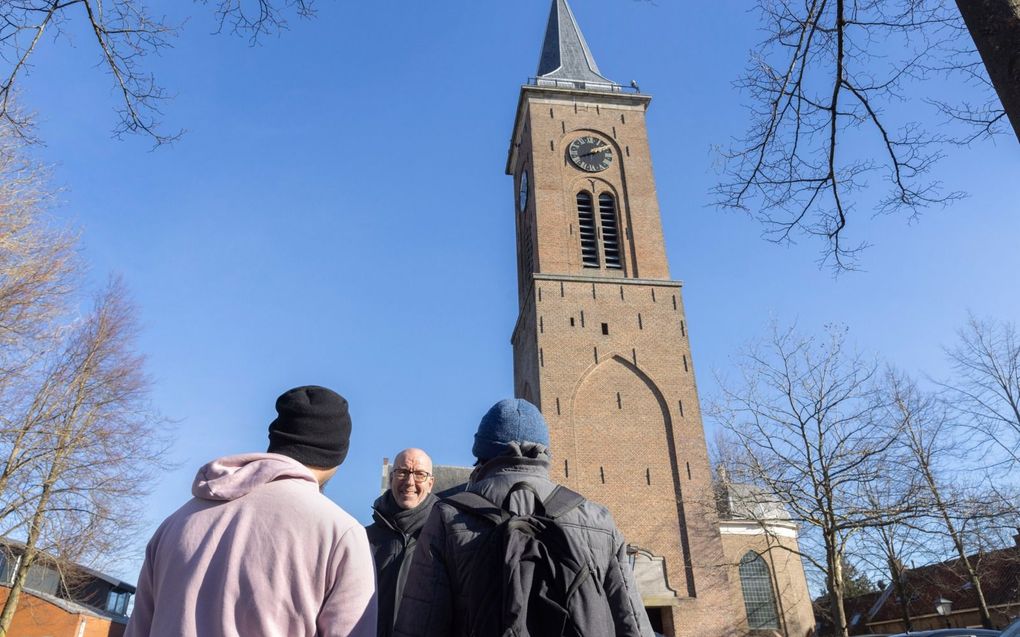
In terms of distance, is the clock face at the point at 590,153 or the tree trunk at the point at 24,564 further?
the clock face at the point at 590,153

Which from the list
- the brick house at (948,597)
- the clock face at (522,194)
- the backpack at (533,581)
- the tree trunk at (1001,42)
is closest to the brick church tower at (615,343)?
the clock face at (522,194)

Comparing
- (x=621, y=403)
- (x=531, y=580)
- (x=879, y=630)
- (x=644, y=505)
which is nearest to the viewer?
(x=531, y=580)

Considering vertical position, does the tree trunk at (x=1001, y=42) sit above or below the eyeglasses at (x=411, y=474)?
above

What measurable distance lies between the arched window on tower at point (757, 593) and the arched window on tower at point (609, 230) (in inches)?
445

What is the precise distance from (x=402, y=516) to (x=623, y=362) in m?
17.4

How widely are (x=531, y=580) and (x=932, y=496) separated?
595 inches

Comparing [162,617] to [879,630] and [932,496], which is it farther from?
[879,630]

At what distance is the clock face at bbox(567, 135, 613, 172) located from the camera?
24531mm

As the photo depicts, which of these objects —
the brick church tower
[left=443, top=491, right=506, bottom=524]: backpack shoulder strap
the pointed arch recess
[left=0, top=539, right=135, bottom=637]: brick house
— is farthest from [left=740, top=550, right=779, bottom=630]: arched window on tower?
[left=443, top=491, right=506, bottom=524]: backpack shoulder strap

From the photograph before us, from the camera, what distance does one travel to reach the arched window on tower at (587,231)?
22.9 meters

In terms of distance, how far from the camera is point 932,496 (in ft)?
45.9

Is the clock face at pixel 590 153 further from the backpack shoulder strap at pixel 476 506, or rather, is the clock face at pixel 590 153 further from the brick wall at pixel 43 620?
the backpack shoulder strap at pixel 476 506

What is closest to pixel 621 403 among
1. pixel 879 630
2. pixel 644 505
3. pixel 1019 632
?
pixel 644 505

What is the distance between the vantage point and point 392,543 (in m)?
3.73
